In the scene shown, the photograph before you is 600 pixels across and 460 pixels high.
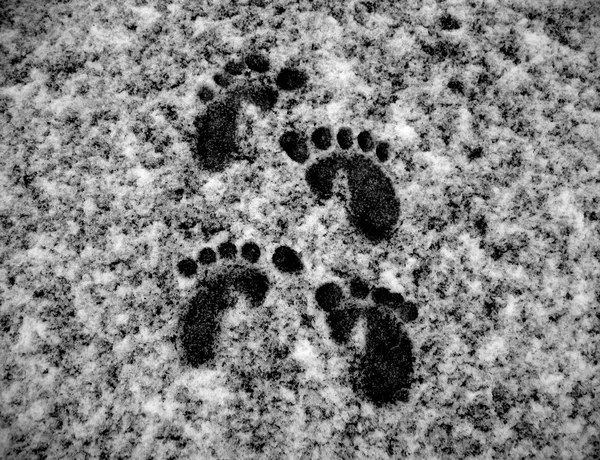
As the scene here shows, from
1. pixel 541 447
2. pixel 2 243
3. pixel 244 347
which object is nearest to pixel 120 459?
pixel 244 347

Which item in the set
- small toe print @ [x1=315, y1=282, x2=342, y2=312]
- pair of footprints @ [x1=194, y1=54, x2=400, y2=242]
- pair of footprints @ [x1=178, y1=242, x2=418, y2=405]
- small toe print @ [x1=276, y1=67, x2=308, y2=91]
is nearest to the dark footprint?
pair of footprints @ [x1=178, y1=242, x2=418, y2=405]

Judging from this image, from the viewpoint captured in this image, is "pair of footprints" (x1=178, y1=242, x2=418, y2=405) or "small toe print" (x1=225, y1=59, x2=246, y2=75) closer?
"pair of footprints" (x1=178, y1=242, x2=418, y2=405)

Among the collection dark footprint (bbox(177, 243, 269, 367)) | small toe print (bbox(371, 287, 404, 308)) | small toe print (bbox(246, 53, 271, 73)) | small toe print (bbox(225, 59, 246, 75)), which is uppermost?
small toe print (bbox(246, 53, 271, 73))

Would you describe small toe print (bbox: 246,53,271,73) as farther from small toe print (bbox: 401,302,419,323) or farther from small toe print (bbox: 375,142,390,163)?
small toe print (bbox: 401,302,419,323)

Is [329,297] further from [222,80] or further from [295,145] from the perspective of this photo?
[222,80]

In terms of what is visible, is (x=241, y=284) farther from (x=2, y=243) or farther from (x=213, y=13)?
(x=213, y=13)

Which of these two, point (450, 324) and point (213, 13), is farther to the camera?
point (213, 13)

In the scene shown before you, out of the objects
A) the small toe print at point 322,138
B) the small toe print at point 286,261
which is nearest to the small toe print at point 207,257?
the small toe print at point 286,261

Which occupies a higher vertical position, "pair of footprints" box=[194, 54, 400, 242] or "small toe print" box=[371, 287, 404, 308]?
"pair of footprints" box=[194, 54, 400, 242]
